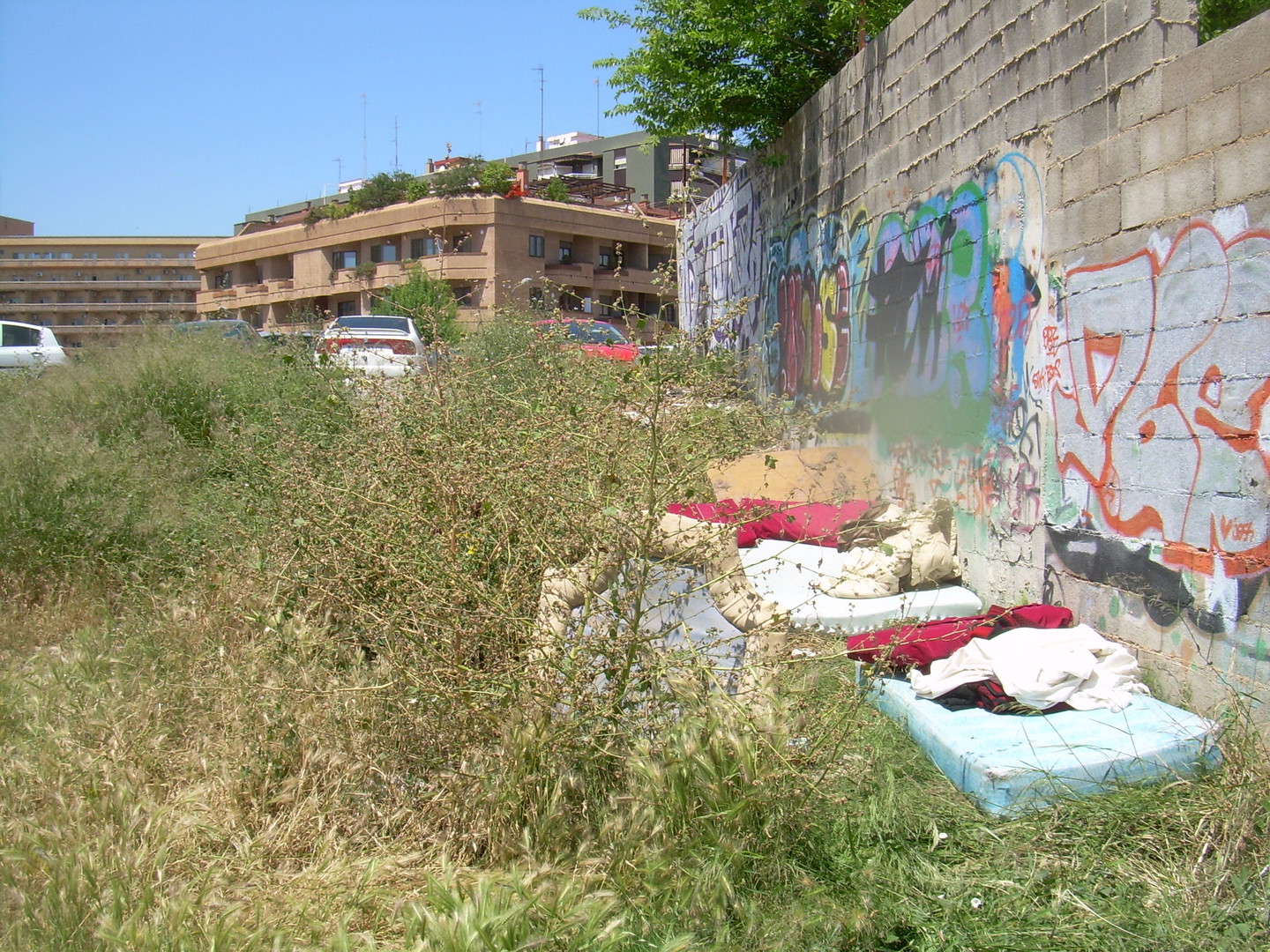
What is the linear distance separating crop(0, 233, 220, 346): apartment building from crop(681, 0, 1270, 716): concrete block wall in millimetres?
95354

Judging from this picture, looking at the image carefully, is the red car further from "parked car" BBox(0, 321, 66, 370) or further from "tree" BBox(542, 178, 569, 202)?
"tree" BBox(542, 178, 569, 202)

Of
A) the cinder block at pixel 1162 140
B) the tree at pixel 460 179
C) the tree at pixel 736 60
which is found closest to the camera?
the cinder block at pixel 1162 140

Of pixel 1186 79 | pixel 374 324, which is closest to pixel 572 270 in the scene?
pixel 374 324

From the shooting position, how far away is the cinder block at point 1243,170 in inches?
124

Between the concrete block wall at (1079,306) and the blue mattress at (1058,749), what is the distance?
0.95ft

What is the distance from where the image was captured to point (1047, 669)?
3.52 meters

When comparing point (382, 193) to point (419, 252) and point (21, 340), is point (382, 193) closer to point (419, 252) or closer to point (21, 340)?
point (419, 252)

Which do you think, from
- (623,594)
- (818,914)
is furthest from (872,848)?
(623,594)

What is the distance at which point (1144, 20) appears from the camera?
376 centimetres

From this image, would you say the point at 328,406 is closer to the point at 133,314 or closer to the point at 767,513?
the point at 767,513

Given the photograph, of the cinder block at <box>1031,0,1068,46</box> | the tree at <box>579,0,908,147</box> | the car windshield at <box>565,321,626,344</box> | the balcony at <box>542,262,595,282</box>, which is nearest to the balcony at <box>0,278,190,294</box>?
the balcony at <box>542,262,595,282</box>

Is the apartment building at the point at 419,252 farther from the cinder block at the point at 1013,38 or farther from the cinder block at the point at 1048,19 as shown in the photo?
the cinder block at the point at 1048,19

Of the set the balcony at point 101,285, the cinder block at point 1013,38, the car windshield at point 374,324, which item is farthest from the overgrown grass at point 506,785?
the balcony at point 101,285

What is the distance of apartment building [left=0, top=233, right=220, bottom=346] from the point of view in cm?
9044
